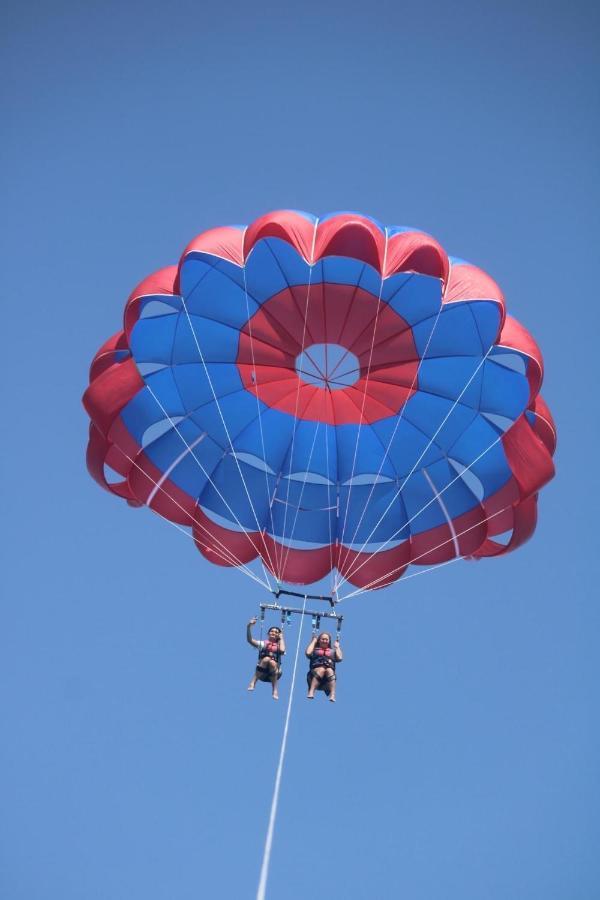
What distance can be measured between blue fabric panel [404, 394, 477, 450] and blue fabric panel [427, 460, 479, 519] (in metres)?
0.30

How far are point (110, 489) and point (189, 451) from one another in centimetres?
107

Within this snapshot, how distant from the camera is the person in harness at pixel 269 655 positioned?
42.9ft

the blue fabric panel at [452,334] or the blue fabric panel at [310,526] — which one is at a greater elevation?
the blue fabric panel at [452,334]

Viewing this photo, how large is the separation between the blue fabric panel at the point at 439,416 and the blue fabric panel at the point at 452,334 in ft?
1.99

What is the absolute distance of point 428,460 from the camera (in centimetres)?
1482

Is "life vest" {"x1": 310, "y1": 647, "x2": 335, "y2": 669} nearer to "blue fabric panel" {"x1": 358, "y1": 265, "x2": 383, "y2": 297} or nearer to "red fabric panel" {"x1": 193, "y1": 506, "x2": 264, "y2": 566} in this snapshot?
"red fabric panel" {"x1": 193, "y1": 506, "x2": 264, "y2": 566}

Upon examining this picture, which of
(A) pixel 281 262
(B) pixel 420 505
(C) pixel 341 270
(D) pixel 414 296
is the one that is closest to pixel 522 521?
(B) pixel 420 505

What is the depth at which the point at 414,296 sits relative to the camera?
44.7ft

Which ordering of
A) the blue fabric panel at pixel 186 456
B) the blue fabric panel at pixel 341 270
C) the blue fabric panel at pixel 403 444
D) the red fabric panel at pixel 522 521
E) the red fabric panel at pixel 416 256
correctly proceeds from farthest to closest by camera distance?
the blue fabric panel at pixel 186 456
the blue fabric panel at pixel 403 444
the red fabric panel at pixel 522 521
the blue fabric panel at pixel 341 270
the red fabric panel at pixel 416 256

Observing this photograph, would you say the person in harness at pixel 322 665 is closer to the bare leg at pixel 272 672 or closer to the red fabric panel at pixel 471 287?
the bare leg at pixel 272 672

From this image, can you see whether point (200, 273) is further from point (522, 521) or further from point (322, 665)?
point (522, 521)

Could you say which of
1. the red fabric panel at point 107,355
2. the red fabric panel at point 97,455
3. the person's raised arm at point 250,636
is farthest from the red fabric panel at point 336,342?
the person's raised arm at point 250,636

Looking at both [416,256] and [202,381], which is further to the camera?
[202,381]

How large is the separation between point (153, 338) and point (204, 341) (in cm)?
59
